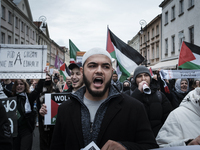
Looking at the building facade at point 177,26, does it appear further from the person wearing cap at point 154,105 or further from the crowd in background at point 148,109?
the person wearing cap at point 154,105

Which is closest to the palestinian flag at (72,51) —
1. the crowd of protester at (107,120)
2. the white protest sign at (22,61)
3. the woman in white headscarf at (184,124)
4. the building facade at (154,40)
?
the white protest sign at (22,61)

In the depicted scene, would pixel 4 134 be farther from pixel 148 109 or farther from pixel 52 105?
pixel 148 109

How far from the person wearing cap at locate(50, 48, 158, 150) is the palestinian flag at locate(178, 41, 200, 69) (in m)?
4.10

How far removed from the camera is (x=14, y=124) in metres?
3.42

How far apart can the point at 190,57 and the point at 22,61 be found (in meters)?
4.16

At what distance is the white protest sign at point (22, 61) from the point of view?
4.11m

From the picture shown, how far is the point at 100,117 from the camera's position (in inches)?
66.5

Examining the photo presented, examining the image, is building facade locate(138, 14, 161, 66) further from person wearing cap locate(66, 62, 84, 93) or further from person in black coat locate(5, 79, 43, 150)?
person wearing cap locate(66, 62, 84, 93)

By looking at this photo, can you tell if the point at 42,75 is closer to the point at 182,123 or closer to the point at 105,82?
the point at 105,82

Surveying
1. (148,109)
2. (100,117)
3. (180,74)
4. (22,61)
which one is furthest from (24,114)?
(180,74)

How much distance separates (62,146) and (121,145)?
23.5 inches

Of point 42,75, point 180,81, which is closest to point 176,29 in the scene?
point 180,81

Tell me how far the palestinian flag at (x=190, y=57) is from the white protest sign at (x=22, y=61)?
362 centimetres

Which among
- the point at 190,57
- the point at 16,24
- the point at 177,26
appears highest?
the point at 16,24
